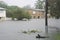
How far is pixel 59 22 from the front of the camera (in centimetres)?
2339

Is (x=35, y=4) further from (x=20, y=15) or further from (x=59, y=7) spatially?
(x=20, y=15)

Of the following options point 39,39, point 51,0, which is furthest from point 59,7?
point 39,39

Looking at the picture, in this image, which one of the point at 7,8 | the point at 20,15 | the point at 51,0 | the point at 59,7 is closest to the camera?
the point at 59,7

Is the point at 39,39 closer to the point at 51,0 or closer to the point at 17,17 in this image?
the point at 51,0

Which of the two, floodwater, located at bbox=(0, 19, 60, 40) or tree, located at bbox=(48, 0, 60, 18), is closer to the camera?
Result: floodwater, located at bbox=(0, 19, 60, 40)

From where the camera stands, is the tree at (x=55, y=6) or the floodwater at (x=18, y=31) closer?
the floodwater at (x=18, y=31)

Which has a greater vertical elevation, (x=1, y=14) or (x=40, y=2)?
(x=40, y=2)

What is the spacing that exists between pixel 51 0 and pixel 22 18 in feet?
68.6

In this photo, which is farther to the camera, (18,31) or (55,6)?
(18,31)

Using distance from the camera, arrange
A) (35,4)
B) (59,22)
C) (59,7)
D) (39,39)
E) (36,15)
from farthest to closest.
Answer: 1. (36,15)
2. (59,22)
3. (35,4)
4. (59,7)
5. (39,39)

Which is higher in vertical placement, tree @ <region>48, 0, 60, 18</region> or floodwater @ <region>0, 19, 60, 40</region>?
tree @ <region>48, 0, 60, 18</region>

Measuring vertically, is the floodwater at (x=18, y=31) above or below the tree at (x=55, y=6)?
below

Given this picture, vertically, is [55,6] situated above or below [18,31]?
above

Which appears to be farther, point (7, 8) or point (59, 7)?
point (7, 8)
